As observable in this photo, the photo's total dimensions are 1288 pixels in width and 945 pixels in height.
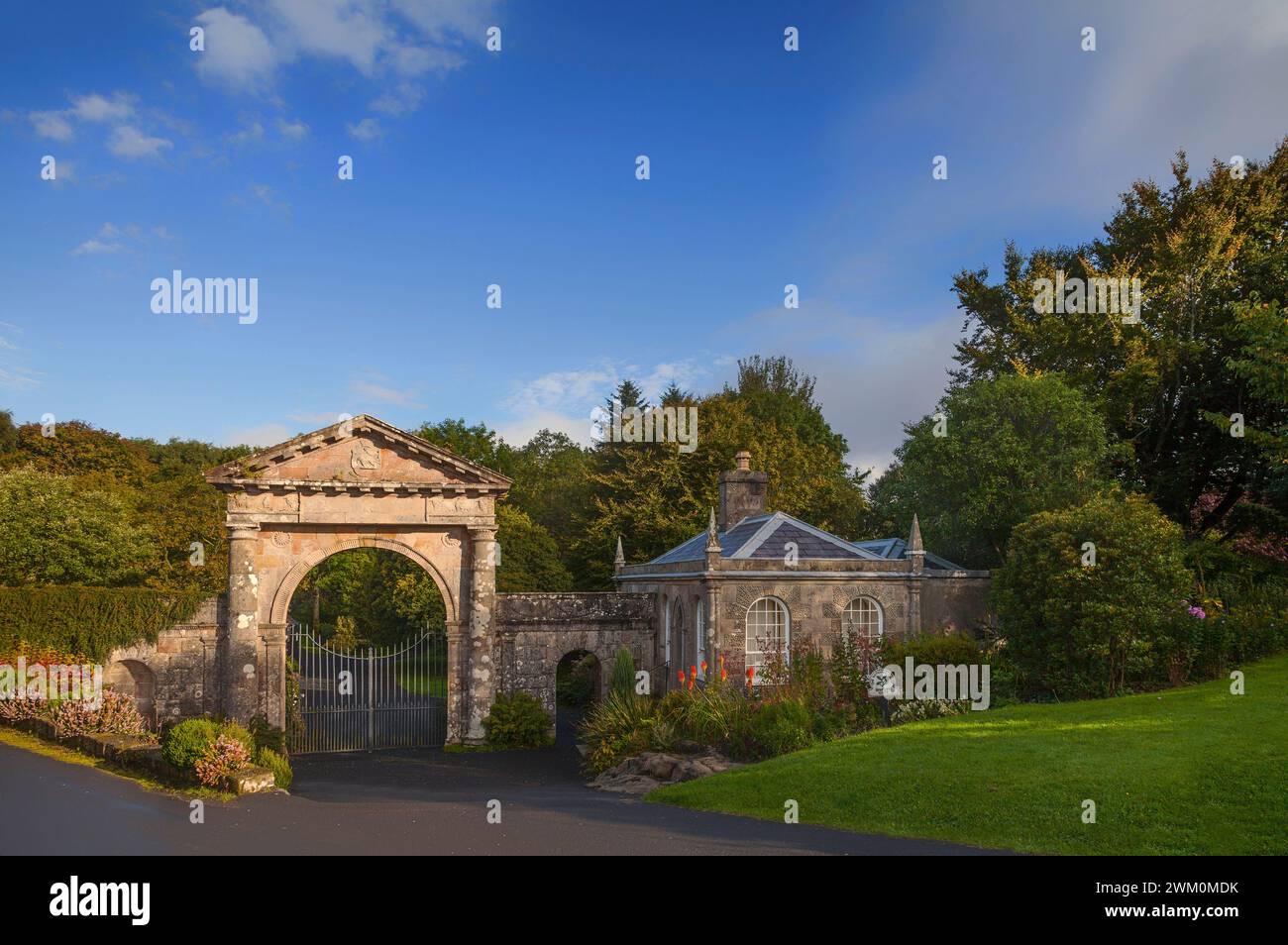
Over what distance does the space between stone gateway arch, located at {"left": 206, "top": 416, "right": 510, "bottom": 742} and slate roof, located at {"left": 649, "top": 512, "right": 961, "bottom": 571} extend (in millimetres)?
5993

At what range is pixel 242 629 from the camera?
24453 mm

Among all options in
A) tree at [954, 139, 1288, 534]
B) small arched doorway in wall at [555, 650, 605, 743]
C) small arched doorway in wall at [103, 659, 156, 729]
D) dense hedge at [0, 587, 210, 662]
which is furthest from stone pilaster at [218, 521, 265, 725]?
tree at [954, 139, 1288, 534]

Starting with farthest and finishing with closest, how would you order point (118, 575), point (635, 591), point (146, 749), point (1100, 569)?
point (118, 575) → point (635, 591) → point (1100, 569) → point (146, 749)

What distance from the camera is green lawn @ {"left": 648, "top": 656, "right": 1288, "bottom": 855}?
11.9 meters

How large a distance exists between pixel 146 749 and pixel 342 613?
32000 millimetres

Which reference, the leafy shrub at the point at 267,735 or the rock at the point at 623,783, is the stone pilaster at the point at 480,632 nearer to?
the leafy shrub at the point at 267,735

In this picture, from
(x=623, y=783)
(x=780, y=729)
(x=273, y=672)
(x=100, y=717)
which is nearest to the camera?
(x=780, y=729)

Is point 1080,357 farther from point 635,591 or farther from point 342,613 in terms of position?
point 342,613

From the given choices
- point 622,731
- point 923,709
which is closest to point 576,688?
point 622,731

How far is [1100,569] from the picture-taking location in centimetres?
2116

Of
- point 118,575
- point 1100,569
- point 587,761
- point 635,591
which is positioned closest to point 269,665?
point 587,761

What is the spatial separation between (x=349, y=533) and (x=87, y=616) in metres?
6.87

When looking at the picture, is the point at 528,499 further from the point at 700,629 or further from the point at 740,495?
the point at 700,629

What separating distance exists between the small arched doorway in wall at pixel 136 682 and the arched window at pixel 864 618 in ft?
60.1
